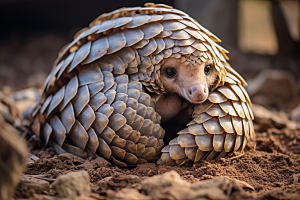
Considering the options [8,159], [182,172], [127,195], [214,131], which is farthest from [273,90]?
[8,159]

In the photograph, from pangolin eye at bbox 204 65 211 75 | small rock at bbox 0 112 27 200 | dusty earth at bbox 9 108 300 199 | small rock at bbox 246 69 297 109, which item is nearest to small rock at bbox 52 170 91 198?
dusty earth at bbox 9 108 300 199

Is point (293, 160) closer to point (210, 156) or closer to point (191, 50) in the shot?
point (210, 156)

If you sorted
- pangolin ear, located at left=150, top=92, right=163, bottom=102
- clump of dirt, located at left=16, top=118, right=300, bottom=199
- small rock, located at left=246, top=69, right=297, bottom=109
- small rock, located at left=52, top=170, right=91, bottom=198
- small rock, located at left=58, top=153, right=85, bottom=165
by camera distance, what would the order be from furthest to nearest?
small rock, located at left=246, top=69, right=297, bottom=109 → pangolin ear, located at left=150, top=92, right=163, bottom=102 → small rock, located at left=58, top=153, right=85, bottom=165 → clump of dirt, located at left=16, top=118, right=300, bottom=199 → small rock, located at left=52, top=170, right=91, bottom=198

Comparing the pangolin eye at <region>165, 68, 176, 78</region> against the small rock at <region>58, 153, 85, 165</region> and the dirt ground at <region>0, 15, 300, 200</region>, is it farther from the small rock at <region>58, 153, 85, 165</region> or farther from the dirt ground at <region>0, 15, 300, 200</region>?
the small rock at <region>58, 153, 85, 165</region>

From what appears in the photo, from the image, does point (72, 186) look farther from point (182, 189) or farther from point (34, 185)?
point (182, 189)

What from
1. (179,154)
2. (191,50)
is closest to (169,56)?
(191,50)

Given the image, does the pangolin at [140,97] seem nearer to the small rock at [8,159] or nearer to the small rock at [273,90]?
the small rock at [8,159]
